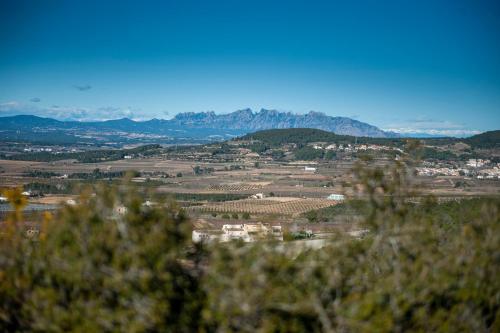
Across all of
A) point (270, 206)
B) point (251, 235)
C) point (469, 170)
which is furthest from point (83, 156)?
point (251, 235)

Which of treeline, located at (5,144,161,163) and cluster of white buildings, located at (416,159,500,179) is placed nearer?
cluster of white buildings, located at (416,159,500,179)

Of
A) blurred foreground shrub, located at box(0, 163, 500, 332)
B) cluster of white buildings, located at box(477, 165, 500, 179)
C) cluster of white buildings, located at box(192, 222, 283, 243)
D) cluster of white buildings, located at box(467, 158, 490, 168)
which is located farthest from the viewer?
cluster of white buildings, located at box(467, 158, 490, 168)

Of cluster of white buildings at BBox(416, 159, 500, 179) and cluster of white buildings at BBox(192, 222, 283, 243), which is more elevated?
cluster of white buildings at BBox(192, 222, 283, 243)

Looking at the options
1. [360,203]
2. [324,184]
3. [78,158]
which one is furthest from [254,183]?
[360,203]

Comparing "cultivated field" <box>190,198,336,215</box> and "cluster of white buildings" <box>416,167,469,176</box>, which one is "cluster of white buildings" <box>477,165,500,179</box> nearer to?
"cluster of white buildings" <box>416,167,469,176</box>

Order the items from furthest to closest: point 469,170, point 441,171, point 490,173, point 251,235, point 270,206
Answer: point 469,170 → point 441,171 → point 490,173 → point 270,206 → point 251,235

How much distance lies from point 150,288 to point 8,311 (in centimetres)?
420

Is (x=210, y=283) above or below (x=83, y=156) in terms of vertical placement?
above

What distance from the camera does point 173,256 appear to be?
39.1 ft

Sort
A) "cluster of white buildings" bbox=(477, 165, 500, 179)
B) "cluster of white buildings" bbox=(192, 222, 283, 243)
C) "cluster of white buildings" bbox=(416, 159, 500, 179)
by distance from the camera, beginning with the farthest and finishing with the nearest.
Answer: "cluster of white buildings" bbox=(416, 159, 500, 179) → "cluster of white buildings" bbox=(477, 165, 500, 179) → "cluster of white buildings" bbox=(192, 222, 283, 243)

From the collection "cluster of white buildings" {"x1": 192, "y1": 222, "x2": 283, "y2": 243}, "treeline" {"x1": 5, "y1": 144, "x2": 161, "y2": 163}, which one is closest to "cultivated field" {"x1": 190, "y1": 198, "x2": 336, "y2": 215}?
A: "cluster of white buildings" {"x1": 192, "y1": 222, "x2": 283, "y2": 243}

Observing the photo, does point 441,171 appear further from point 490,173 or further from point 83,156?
point 83,156

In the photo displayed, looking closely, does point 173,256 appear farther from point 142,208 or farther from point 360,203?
point 360,203

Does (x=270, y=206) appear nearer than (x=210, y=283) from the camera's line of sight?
No
